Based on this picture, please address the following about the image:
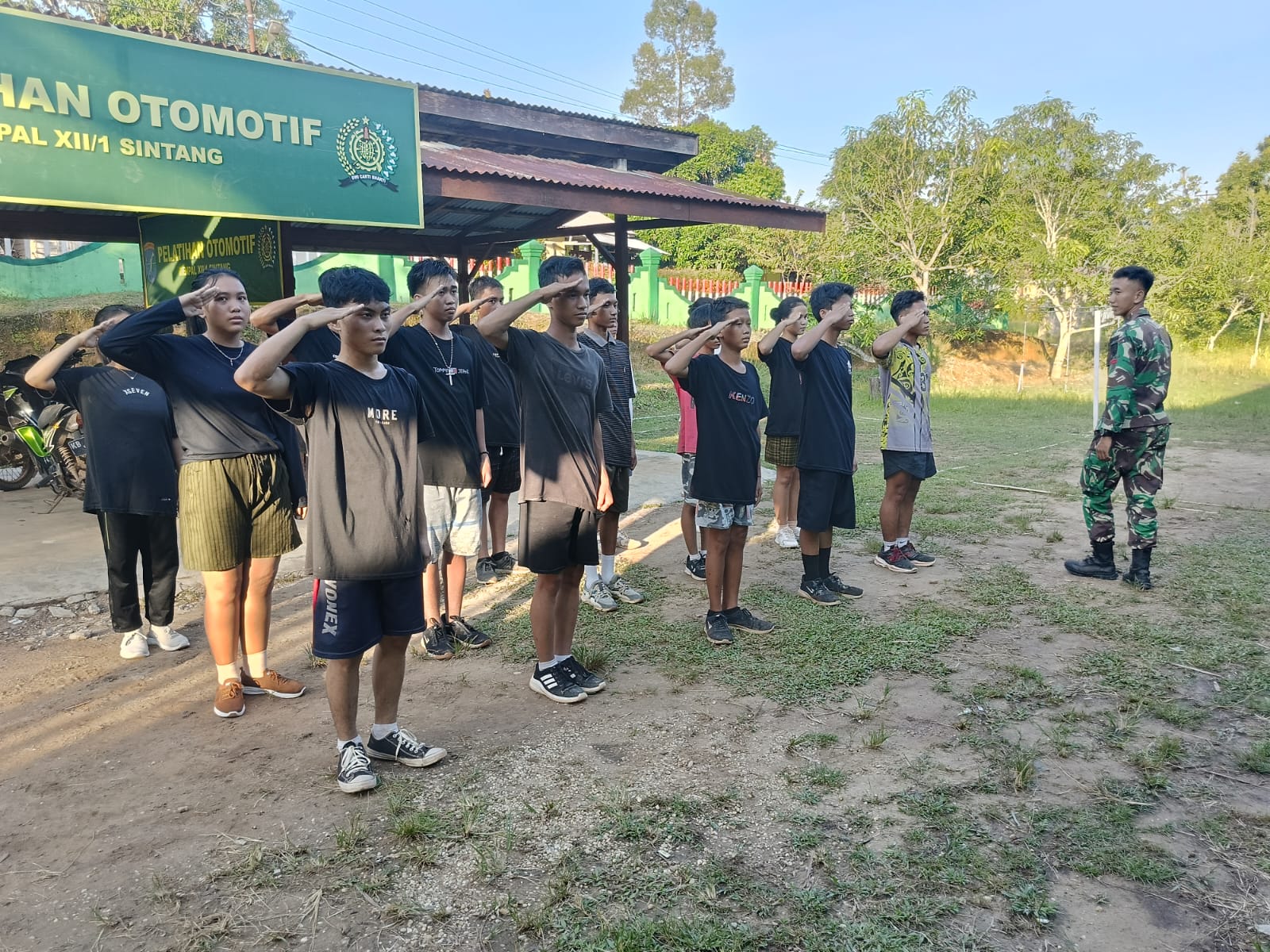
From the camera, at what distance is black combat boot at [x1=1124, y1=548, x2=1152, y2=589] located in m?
5.26

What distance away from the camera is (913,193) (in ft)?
67.6

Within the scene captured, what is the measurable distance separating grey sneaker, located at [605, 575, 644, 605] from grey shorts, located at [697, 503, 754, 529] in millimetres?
983

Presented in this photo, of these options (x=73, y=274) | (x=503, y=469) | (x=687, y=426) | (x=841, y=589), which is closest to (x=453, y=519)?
(x=503, y=469)

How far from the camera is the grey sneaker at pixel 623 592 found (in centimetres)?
510

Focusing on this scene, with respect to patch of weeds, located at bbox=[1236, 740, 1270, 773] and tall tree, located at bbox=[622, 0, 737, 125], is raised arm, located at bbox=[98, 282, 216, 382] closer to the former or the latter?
patch of weeds, located at bbox=[1236, 740, 1270, 773]

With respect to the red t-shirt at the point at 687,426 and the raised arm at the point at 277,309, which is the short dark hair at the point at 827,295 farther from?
the raised arm at the point at 277,309

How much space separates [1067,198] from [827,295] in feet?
64.7

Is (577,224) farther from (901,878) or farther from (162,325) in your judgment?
(901,878)

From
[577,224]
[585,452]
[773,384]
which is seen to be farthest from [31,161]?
[577,224]

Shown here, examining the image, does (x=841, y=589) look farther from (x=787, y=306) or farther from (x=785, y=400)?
(x=787, y=306)

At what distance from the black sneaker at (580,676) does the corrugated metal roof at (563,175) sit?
17.0ft

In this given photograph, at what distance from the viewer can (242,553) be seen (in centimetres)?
351

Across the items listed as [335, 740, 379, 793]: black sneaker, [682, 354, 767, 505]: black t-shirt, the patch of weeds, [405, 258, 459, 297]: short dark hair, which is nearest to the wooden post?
[682, 354, 767, 505]: black t-shirt

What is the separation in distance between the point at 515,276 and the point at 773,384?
15573mm
